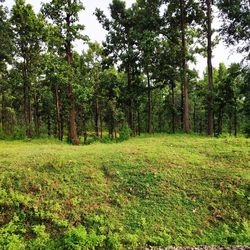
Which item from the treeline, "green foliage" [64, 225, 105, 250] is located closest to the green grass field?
"green foliage" [64, 225, 105, 250]

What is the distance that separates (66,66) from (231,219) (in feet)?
42.1

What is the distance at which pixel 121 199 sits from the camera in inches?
354

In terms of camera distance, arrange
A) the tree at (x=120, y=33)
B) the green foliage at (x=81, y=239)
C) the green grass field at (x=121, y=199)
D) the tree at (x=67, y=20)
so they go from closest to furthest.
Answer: the green foliage at (x=81, y=239) < the green grass field at (x=121, y=199) < the tree at (x=67, y=20) < the tree at (x=120, y=33)

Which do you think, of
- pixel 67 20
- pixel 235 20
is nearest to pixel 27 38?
pixel 67 20

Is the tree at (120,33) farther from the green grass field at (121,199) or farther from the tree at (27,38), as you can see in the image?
the green grass field at (121,199)

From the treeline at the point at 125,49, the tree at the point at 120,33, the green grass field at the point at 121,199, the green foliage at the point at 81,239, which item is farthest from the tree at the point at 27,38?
the green foliage at the point at 81,239

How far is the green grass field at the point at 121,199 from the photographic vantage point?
24.8 feet

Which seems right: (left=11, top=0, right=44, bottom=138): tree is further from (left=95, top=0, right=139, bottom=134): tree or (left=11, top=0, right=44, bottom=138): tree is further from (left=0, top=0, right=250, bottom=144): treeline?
(left=95, top=0, right=139, bottom=134): tree

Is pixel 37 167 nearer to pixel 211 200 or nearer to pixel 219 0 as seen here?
pixel 211 200

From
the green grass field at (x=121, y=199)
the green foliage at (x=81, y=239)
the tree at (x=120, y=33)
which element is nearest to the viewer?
the green foliage at (x=81, y=239)

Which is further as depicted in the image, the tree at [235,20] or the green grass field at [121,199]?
the tree at [235,20]

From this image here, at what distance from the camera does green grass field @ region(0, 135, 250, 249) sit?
7.55 m

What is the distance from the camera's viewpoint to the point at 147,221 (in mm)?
8219

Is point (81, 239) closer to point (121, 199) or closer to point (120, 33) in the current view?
point (121, 199)
